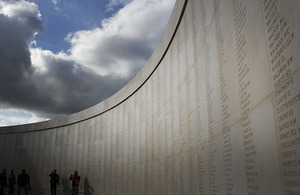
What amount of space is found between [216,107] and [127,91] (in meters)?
11.2

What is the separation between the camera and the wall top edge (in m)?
10.0

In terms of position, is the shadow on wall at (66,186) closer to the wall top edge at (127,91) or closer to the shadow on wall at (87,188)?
Answer: the shadow on wall at (87,188)

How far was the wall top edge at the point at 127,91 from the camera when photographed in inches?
394

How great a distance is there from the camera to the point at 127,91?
55.4 feet

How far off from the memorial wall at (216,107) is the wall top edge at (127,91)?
0.07 m

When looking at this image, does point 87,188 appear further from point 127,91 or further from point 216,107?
point 216,107

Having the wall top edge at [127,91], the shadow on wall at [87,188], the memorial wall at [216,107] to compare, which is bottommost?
the shadow on wall at [87,188]

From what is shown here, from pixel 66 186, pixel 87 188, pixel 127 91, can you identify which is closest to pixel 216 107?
pixel 127 91

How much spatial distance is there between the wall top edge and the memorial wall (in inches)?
2.8

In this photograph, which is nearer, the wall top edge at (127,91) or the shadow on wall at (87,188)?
the wall top edge at (127,91)

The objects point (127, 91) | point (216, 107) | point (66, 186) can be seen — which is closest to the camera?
point (216, 107)

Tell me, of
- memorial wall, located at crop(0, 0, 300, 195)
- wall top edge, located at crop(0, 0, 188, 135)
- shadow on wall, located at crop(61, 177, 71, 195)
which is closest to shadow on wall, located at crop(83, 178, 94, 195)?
shadow on wall, located at crop(61, 177, 71, 195)

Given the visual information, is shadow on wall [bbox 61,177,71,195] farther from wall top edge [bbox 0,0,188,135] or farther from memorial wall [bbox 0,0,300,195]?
memorial wall [bbox 0,0,300,195]

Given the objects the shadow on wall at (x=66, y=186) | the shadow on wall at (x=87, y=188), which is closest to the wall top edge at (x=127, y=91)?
the shadow on wall at (x=66, y=186)
